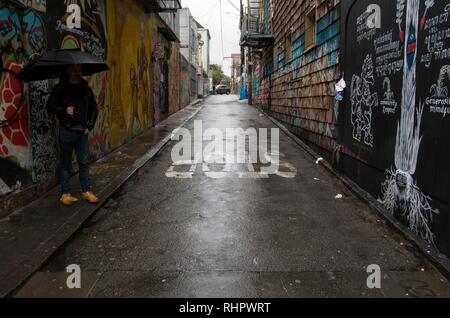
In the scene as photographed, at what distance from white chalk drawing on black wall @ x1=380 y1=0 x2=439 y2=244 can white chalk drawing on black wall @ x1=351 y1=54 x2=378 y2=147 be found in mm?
1100

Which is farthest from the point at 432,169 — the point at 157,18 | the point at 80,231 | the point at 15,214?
the point at 157,18

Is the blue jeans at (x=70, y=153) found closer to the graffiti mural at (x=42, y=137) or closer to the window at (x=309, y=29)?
the graffiti mural at (x=42, y=137)

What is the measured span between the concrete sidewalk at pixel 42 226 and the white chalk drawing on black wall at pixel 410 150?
4.03 metres

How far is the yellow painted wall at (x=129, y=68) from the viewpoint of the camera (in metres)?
11.0

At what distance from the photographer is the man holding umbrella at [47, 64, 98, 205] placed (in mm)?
5934

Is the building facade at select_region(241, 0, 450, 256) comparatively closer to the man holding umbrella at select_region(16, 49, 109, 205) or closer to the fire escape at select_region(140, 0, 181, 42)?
the man holding umbrella at select_region(16, 49, 109, 205)

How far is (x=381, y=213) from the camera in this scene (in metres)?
5.95

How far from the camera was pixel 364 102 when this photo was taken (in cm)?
703

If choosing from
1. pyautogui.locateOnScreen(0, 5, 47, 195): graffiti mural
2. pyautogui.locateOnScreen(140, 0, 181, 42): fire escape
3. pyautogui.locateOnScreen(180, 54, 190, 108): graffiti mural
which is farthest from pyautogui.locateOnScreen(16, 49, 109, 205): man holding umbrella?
pyautogui.locateOnScreen(180, 54, 190, 108): graffiti mural

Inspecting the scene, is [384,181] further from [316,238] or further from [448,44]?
[448,44]

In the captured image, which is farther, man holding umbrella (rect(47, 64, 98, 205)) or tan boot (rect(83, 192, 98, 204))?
tan boot (rect(83, 192, 98, 204))

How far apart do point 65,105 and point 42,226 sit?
166cm
